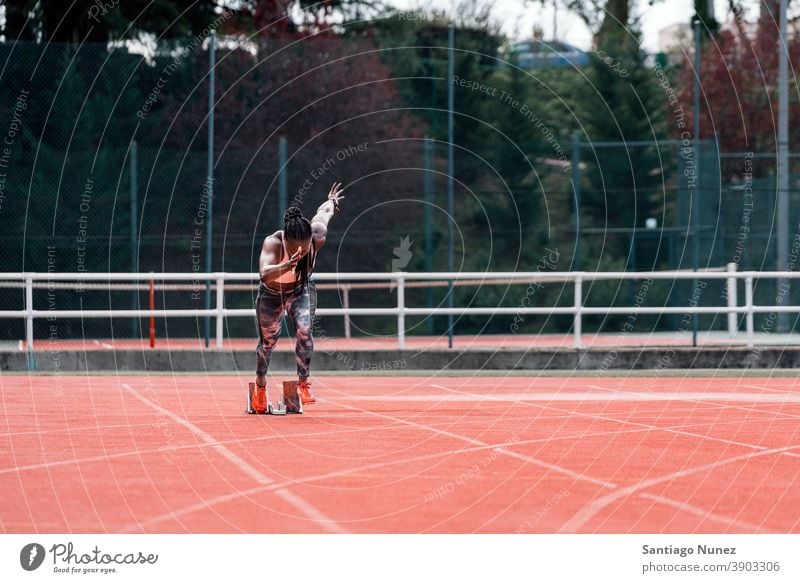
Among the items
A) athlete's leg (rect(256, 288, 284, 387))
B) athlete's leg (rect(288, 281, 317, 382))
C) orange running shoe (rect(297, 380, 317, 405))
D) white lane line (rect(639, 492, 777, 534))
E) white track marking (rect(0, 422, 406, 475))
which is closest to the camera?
white lane line (rect(639, 492, 777, 534))

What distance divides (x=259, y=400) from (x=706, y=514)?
6.68 meters

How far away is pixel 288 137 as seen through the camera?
29422mm

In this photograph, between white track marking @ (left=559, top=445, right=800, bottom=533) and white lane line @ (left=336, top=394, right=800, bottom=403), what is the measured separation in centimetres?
457

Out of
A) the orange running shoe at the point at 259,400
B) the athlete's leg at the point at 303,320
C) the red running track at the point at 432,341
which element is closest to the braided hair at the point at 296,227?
the athlete's leg at the point at 303,320

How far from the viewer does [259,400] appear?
46.6 ft

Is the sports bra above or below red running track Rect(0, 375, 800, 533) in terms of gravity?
above

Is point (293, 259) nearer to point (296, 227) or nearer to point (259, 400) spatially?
point (296, 227)

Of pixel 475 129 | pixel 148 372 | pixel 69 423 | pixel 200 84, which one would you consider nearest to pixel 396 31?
pixel 475 129

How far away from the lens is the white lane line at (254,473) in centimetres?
791

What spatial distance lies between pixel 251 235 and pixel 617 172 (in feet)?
33.4


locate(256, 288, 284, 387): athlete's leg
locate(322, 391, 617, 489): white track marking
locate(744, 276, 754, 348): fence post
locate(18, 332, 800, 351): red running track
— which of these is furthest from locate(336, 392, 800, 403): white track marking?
locate(18, 332, 800, 351): red running track

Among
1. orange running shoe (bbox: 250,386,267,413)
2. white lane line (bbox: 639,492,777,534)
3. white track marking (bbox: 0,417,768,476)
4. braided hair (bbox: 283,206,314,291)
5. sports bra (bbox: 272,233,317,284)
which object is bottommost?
white track marking (bbox: 0,417,768,476)

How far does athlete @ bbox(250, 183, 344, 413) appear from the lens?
13711 millimetres

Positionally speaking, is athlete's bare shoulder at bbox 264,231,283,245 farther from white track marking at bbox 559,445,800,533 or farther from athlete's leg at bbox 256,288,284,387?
white track marking at bbox 559,445,800,533
